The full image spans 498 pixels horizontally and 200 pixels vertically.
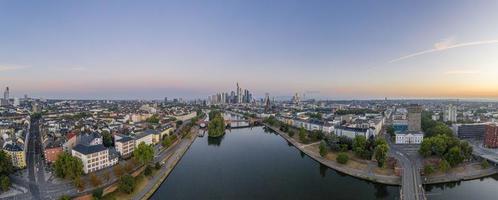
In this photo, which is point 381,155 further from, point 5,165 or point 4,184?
point 5,165

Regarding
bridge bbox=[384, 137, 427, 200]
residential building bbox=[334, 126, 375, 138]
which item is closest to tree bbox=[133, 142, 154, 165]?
bridge bbox=[384, 137, 427, 200]

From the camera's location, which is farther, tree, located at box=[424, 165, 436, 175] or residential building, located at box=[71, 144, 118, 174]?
residential building, located at box=[71, 144, 118, 174]

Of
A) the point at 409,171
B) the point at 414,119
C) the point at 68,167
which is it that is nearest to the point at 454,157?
the point at 409,171

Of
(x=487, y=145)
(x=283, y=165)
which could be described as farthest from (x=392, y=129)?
(x=283, y=165)

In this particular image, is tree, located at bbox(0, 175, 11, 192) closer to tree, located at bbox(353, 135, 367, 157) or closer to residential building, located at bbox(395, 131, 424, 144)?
tree, located at bbox(353, 135, 367, 157)

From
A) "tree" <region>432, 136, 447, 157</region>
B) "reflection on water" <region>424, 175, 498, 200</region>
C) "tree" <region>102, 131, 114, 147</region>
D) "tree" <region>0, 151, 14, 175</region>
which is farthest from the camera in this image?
"tree" <region>102, 131, 114, 147</region>

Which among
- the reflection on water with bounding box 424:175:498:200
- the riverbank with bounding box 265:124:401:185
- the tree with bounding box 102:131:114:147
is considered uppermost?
the tree with bounding box 102:131:114:147
